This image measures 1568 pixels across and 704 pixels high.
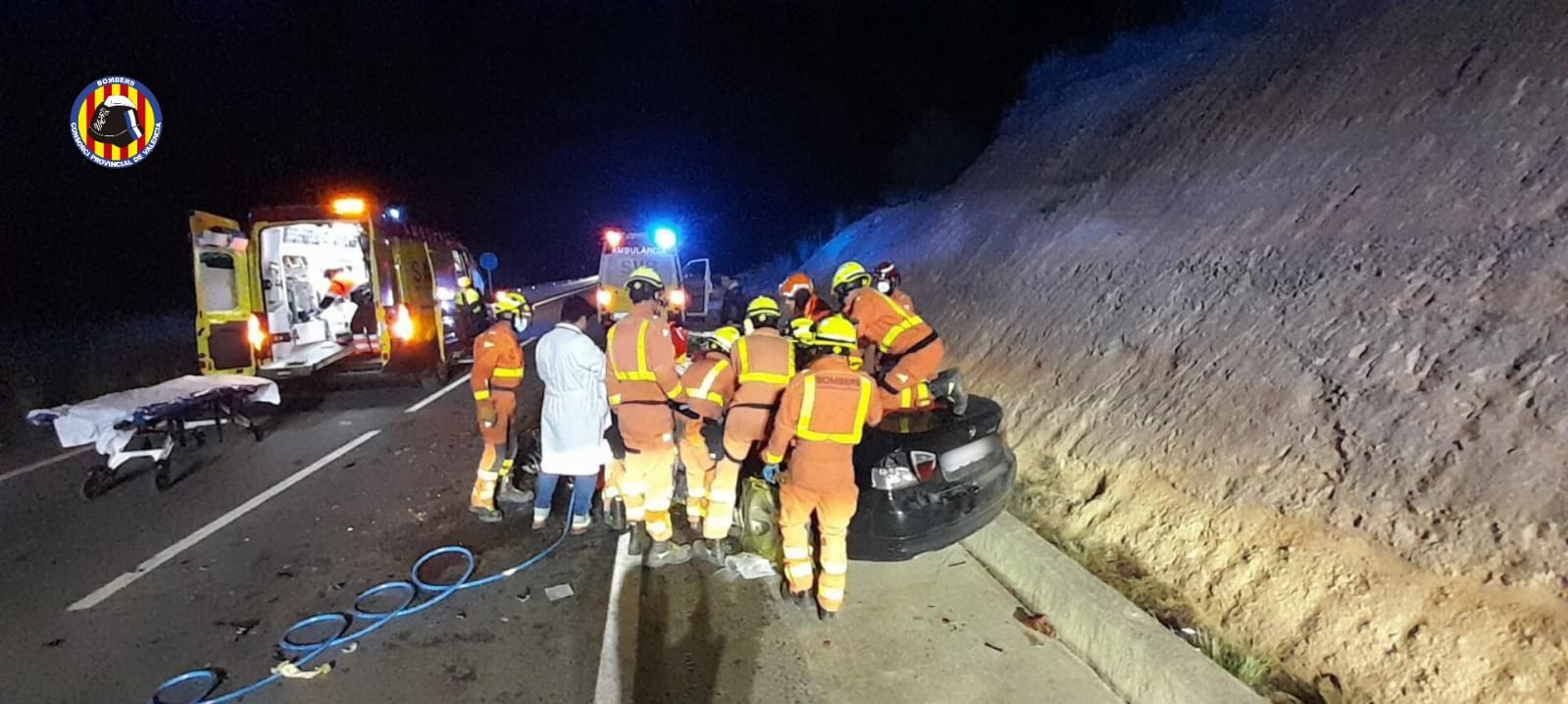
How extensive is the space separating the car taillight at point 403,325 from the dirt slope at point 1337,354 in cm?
724

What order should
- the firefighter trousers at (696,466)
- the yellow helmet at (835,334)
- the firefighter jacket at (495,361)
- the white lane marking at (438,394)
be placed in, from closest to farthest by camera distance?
the yellow helmet at (835,334) → the firefighter trousers at (696,466) → the firefighter jacket at (495,361) → the white lane marking at (438,394)

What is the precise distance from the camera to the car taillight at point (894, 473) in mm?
4543

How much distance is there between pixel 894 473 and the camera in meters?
4.55

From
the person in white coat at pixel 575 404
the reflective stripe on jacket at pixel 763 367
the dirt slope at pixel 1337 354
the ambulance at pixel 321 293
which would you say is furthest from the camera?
the ambulance at pixel 321 293

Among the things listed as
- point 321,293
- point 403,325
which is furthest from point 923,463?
point 321,293

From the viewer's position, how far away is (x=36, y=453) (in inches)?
347

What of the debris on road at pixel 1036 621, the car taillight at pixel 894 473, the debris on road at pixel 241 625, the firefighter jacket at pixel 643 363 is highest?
the firefighter jacket at pixel 643 363

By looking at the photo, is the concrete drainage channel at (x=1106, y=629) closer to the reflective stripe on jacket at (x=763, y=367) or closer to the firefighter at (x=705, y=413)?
the reflective stripe on jacket at (x=763, y=367)

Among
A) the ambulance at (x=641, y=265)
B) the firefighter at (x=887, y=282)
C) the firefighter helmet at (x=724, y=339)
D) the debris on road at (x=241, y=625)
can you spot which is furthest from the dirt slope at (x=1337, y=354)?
the ambulance at (x=641, y=265)

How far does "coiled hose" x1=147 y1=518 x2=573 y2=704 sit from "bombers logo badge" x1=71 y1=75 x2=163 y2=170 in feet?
68.0

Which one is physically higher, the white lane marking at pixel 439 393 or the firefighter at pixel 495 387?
the firefighter at pixel 495 387

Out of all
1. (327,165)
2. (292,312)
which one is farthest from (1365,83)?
(327,165)

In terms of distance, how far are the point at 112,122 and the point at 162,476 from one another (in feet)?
60.3

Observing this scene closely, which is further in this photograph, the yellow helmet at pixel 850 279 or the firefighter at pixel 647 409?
the yellow helmet at pixel 850 279
